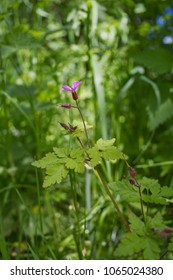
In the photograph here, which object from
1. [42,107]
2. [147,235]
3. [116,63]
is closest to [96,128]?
[42,107]

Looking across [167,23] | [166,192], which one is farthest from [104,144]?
[167,23]

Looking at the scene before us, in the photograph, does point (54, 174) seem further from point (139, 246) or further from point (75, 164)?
point (139, 246)

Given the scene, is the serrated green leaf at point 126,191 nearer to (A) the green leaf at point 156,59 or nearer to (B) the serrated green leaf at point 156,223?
(B) the serrated green leaf at point 156,223

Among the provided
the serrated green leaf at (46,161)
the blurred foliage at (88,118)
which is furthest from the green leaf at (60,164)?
the blurred foliage at (88,118)

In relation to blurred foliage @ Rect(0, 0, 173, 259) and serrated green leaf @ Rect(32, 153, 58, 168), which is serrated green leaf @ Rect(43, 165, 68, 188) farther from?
blurred foliage @ Rect(0, 0, 173, 259)

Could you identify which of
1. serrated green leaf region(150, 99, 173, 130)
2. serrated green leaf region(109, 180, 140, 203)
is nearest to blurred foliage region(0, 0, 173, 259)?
serrated green leaf region(150, 99, 173, 130)

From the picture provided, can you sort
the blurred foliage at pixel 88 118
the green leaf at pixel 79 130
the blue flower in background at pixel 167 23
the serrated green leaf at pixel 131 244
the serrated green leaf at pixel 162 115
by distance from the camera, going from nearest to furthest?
1. the serrated green leaf at pixel 131 244
2. the green leaf at pixel 79 130
3. the blurred foliage at pixel 88 118
4. the serrated green leaf at pixel 162 115
5. the blue flower in background at pixel 167 23
